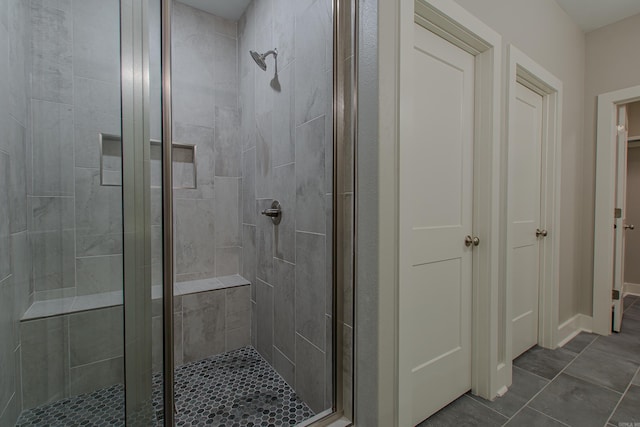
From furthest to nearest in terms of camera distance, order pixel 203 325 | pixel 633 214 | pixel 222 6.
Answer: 1. pixel 633 214
2. pixel 222 6
3. pixel 203 325

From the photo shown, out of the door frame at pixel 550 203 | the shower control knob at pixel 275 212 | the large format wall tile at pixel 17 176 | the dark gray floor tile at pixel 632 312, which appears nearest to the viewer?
the large format wall tile at pixel 17 176

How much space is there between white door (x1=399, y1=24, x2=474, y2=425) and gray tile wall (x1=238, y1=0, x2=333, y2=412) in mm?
413

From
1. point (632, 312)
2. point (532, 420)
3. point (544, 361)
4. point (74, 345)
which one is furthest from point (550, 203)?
point (74, 345)

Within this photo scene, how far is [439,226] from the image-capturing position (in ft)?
4.58

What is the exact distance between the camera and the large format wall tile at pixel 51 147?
1116mm

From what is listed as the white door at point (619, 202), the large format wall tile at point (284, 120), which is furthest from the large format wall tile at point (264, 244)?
the white door at point (619, 202)

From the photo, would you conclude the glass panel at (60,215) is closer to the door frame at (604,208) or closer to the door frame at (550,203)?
the door frame at (550,203)

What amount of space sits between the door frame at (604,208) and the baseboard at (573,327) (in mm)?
48

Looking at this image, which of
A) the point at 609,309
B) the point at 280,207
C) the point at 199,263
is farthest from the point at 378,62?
the point at 609,309

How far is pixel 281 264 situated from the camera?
1759 millimetres

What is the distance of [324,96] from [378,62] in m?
0.37

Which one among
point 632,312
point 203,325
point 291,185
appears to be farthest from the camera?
point 632,312

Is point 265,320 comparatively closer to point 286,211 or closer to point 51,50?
point 286,211

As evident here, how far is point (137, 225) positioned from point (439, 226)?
1.29 m
